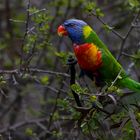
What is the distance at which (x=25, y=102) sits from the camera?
429 cm

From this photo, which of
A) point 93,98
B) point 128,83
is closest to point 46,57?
point 128,83

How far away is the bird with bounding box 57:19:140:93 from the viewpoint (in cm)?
222

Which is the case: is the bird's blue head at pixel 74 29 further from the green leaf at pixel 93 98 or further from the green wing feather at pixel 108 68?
the green leaf at pixel 93 98

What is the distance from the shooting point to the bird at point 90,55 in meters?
2.22

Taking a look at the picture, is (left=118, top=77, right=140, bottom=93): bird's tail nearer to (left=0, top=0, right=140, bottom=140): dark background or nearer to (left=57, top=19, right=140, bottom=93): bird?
(left=57, top=19, right=140, bottom=93): bird

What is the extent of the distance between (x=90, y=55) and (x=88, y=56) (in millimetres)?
19

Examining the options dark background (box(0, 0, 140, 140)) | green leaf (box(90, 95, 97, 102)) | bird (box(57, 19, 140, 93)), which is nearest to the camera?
green leaf (box(90, 95, 97, 102))

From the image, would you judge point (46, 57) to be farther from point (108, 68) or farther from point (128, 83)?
point (128, 83)

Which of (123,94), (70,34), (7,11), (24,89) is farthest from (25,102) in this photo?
(123,94)

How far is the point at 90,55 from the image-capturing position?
2.27 metres

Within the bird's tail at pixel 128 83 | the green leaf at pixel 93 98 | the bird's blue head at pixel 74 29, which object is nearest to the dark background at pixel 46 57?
the bird's blue head at pixel 74 29

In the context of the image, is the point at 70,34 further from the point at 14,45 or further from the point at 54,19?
the point at 14,45

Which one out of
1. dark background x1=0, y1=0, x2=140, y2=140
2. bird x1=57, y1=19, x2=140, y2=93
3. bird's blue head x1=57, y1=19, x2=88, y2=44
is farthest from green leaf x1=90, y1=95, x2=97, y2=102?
bird's blue head x1=57, y1=19, x2=88, y2=44

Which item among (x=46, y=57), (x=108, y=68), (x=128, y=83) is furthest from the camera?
(x=46, y=57)
